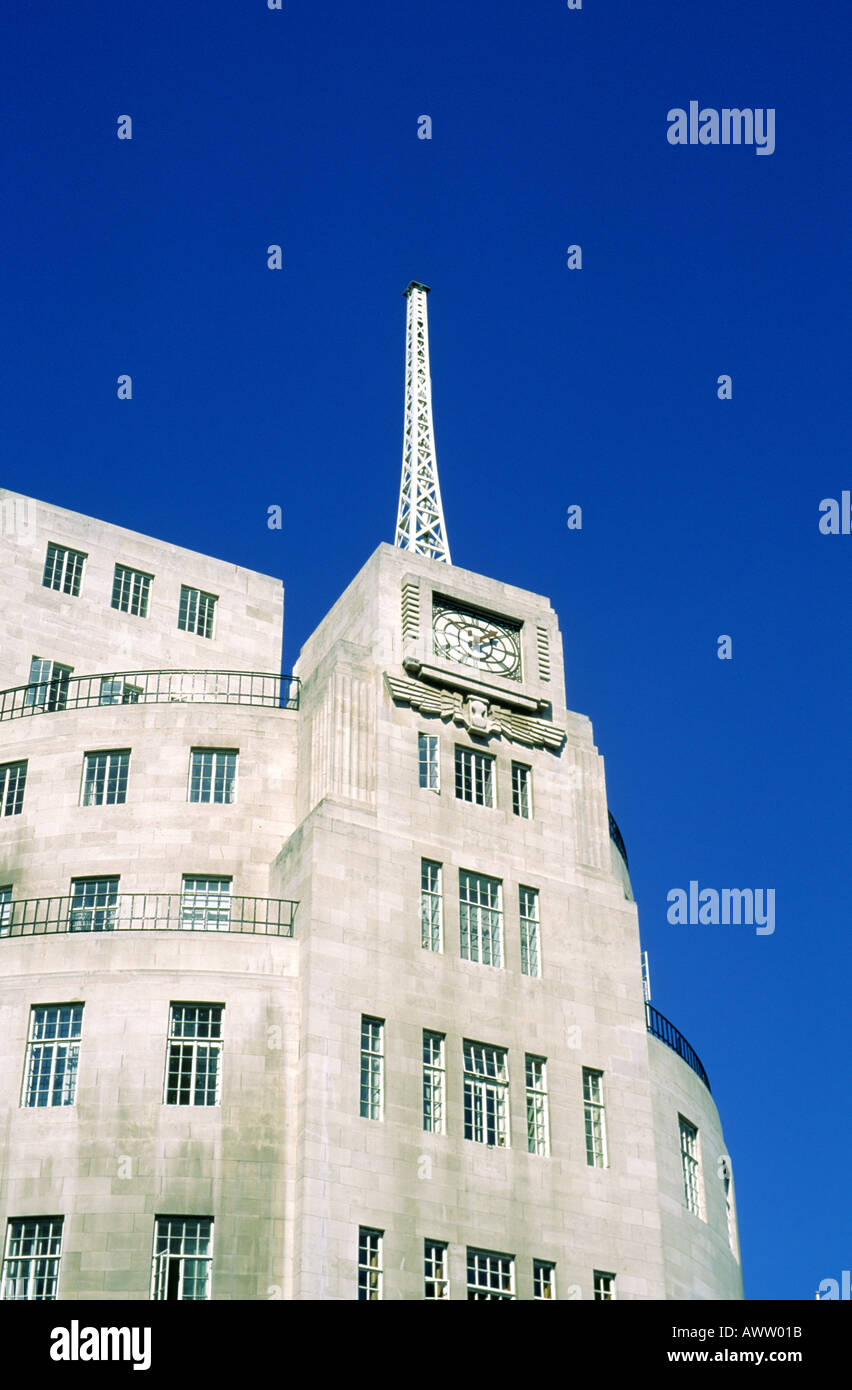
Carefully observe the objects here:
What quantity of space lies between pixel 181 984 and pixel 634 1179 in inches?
599

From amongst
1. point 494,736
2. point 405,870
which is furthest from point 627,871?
point 405,870

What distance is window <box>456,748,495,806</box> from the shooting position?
58062 mm

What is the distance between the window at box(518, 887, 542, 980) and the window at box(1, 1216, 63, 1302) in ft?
54.5

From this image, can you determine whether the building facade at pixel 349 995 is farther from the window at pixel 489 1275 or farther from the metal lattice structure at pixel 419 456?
the metal lattice structure at pixel 419 456

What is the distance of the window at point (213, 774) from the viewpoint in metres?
58.0

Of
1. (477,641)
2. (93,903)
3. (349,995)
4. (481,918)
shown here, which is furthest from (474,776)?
(93,903)

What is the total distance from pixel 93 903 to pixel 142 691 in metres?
11.6

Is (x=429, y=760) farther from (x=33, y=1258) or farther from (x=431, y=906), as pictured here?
(x=33, y=1258)

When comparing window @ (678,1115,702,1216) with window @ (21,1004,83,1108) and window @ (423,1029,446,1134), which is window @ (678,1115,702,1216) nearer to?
window @ (423,1029,446,1134)

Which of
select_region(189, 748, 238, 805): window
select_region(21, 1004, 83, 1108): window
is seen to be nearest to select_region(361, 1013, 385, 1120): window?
select_region(21, 1004, 83, 1108): window

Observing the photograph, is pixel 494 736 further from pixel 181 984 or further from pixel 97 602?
pixel 97 602

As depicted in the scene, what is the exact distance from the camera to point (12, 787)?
59188 mm

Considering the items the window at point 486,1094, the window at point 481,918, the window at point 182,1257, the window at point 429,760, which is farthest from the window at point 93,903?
the window at point 486,1094

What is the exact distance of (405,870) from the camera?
2160 inches
